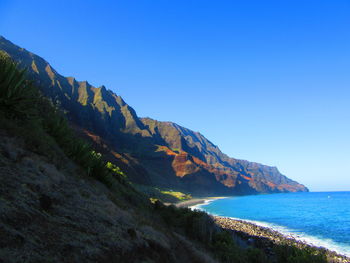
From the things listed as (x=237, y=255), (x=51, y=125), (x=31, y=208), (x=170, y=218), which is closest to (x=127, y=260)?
(x=31, y=208)

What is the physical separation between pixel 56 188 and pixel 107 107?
540ft

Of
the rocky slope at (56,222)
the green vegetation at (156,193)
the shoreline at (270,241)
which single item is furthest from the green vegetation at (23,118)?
the green vegetation at (156,193)

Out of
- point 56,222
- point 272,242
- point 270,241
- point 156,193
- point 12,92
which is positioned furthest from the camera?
point 156,193

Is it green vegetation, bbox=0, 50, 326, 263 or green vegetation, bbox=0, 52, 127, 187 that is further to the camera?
green vegetation, bbox=0, 50, 326, 263

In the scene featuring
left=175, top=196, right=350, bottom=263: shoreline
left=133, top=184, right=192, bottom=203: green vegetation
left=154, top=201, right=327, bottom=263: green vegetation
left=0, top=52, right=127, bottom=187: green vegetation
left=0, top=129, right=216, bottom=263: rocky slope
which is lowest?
left=133, top=184, right=192, bottom=203: green vegetation

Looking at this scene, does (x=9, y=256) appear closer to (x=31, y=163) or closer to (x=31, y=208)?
(x=31, y=208)

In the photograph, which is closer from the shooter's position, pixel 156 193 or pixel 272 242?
pixel 272 242

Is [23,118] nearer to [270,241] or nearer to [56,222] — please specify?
[56,222]

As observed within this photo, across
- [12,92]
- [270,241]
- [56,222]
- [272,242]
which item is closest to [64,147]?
[12,92]

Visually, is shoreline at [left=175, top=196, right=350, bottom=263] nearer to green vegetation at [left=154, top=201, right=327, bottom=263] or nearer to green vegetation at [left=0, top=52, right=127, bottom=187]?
green vegetation at [left=154, top=201, right=327, bottom=263]

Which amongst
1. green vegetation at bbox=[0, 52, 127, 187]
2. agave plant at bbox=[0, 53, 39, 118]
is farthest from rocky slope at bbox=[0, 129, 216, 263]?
agave plant at bbox=[0, 53, 39, 118]

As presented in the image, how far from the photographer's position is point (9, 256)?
10.4 ft

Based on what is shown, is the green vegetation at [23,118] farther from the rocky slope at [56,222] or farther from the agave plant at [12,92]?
the rocky slope at [56,222]

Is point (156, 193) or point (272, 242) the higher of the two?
point (272, 242)
